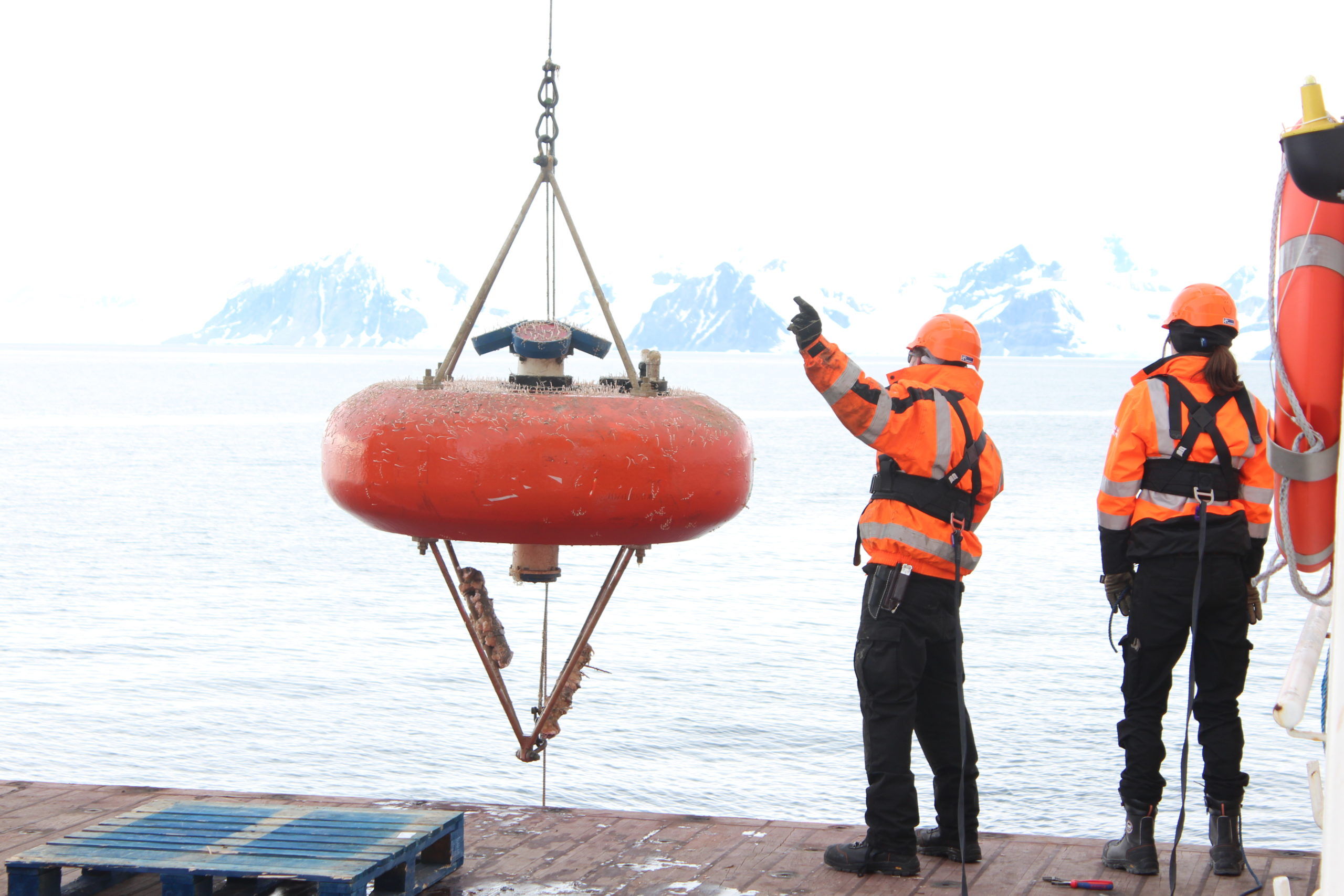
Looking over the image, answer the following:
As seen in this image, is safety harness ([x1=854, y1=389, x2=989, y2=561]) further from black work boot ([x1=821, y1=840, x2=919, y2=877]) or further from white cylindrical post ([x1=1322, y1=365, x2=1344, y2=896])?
white cylindrical post ([x1=1322, y1=365, x2=1344, y2=896])

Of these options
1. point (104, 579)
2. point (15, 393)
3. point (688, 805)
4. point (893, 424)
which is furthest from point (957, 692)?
point (15, 393)

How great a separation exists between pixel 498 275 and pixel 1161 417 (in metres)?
1.81

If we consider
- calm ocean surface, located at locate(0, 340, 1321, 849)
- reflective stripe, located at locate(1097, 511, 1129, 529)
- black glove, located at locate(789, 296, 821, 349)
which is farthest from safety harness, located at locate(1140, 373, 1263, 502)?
calm ocean surface, located at locate(0, 340, 1321, 849)

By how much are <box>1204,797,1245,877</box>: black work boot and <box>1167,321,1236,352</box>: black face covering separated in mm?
1237

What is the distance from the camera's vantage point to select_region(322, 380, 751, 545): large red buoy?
10.7 ft

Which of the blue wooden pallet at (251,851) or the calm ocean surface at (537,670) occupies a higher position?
the blue wooden pallet at (251,851)

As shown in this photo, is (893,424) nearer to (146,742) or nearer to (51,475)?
(146,742)

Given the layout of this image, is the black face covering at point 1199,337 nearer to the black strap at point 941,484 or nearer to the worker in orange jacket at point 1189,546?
the worker in orange jacket at point 1189,546

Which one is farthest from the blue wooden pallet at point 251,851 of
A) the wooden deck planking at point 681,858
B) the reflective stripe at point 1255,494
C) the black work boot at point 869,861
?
the reflective stripe at point 1255,494

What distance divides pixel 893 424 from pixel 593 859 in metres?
1.48

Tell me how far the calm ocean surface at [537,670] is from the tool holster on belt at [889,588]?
1.34m

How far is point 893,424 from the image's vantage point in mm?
3457

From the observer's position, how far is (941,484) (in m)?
3.53

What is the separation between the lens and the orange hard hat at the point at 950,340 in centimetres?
362
